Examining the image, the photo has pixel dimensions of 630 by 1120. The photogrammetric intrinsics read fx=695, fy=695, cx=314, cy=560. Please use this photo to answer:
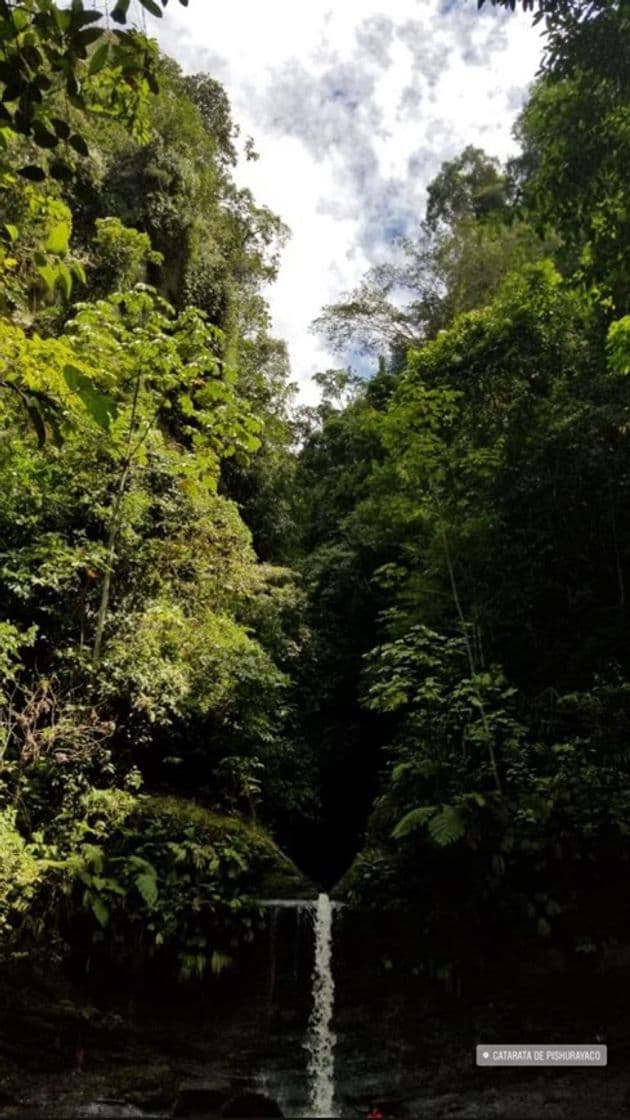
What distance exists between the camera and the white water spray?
19.4ft

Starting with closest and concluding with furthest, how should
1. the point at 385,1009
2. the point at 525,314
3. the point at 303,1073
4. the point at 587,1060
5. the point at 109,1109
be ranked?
the point at 109,1109, the point at 587,1060, the point at 303,1073, the point at 385,1009, the point at 525,314

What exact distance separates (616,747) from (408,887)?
265cm

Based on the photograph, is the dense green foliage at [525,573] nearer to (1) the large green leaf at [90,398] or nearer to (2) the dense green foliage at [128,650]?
(2) the dense green foliage at [128,650]

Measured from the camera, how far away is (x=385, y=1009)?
662 centimetres

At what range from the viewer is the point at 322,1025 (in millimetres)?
6664

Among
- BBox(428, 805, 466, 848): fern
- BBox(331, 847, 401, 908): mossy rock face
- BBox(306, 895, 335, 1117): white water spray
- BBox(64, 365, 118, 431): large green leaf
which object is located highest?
BBox(64, 365, 118, 431): large green leaf

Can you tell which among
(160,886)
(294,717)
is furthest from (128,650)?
(294,717)

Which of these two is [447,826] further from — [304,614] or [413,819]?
[304,614]

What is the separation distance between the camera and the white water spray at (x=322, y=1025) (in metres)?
5.90

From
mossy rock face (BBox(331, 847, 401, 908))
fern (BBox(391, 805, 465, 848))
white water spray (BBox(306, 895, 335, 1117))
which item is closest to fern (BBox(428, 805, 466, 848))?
fern (BBox(391, 805, 465, 848))

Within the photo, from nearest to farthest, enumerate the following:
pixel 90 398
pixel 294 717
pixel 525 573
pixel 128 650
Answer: pixel 90 398 → pixel 128 650 → pixel 525 573 → pixel 294 717

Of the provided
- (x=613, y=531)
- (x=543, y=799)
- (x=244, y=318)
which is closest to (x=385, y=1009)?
(x=543, y=799)

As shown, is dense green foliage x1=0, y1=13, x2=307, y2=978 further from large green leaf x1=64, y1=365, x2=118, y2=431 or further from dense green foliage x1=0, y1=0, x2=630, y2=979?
large green leaf x1=64, y1=365, x2=118, y2=431

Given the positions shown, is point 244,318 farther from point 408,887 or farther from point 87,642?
point 408,887
